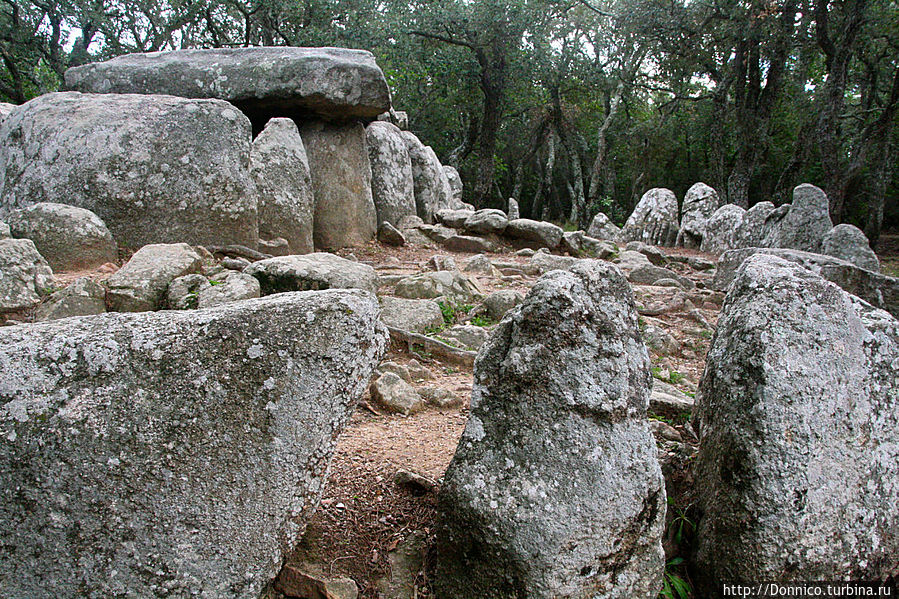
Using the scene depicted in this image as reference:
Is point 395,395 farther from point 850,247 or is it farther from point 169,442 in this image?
point 850,247

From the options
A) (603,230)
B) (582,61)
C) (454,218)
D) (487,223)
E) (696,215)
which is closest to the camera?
(487,223)

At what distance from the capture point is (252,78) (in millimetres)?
7523

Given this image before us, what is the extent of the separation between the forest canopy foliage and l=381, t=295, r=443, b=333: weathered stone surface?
10633 millimetres

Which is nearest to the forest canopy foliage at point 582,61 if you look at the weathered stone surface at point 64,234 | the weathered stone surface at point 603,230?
the weathered stone surface at point 603,230

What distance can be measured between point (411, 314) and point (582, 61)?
15.9 meters

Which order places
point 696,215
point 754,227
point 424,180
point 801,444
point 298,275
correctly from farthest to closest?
point 696,215
point 424,180
point 754,227
point 298,275
point 801,444

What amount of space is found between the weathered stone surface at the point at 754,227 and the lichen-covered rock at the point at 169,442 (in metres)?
10.2

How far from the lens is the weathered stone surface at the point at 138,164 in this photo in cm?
552

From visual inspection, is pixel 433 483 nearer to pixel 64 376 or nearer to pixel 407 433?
pixel 407 433

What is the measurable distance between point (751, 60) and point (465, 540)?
52.0ft

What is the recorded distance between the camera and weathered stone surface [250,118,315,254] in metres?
6.85

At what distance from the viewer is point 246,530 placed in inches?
68.7

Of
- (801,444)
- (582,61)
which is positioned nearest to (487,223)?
(801,444)

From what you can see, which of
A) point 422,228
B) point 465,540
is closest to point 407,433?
point 465,540
